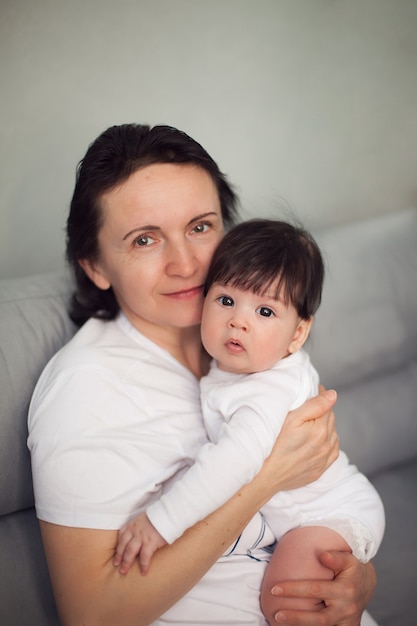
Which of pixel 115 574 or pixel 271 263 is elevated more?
pixel 271 263

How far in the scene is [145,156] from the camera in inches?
55.0

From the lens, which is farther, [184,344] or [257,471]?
[184,344]

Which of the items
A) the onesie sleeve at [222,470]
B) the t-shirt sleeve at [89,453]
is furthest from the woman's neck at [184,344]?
the onesie sleeve at [222,470]

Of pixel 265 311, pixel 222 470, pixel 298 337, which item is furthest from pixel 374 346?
pixel 222 470

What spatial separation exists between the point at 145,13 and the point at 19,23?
39 cm

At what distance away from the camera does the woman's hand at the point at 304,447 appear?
131 centimetres

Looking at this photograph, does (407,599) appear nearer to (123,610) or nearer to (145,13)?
(123,610)

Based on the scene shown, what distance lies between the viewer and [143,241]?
1437mm

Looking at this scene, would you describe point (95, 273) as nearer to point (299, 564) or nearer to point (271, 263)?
point (271, 263)

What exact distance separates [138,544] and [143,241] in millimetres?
692

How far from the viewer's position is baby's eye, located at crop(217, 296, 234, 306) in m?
1.37

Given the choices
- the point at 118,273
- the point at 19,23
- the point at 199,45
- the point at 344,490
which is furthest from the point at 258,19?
the point at 344,490

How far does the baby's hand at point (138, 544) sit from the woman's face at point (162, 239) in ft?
1.68

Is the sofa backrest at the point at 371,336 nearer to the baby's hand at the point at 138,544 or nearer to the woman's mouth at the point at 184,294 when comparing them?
the woman's mouth at the point at 184,294
